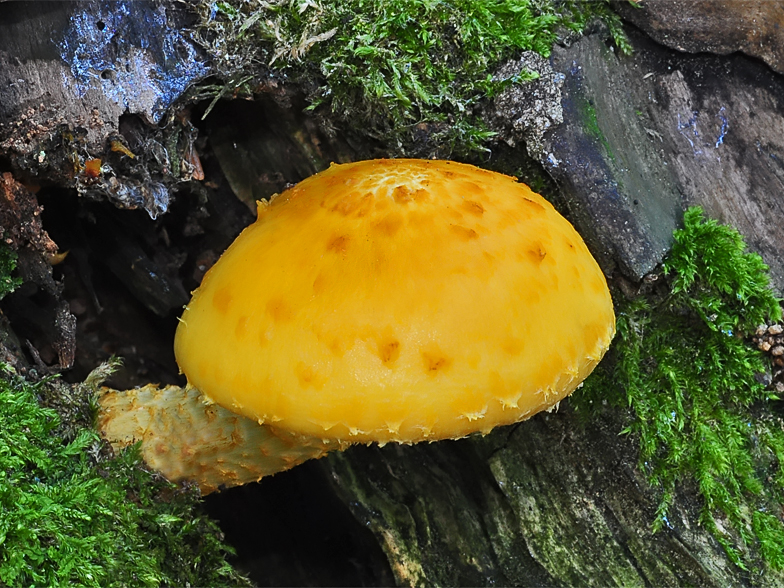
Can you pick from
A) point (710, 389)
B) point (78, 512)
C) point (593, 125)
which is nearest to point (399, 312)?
point (78, 512)

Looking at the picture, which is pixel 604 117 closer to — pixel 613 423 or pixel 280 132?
pixel 613 423

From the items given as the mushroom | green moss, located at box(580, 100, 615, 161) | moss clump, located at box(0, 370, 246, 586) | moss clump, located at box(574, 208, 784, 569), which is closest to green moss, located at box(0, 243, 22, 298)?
moss clump, located at box(0, 370, 246, 586)

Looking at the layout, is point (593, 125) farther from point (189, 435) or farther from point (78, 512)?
point (78, 512)

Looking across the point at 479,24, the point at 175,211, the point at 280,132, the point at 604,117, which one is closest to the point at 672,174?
the point at 604,117

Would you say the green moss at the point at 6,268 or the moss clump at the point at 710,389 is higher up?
the green moss at the point at 6,268

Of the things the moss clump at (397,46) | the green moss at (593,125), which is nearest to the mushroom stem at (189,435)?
the moss clump at (397,46)

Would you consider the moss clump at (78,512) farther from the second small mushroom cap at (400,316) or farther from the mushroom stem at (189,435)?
the second small mushroom cap at (400,316)

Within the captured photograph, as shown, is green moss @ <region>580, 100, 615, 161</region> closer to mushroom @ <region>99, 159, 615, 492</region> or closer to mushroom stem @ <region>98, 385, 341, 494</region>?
mushroom @ <region>99, 159, 615, 492</region>
